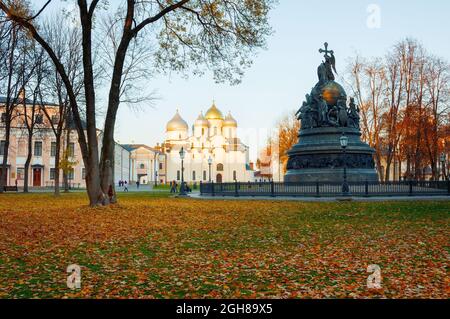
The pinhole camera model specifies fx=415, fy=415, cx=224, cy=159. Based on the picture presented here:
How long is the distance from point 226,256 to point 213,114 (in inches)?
4459

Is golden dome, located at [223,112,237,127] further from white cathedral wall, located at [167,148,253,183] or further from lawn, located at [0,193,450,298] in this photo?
lawn, located at [0,193,450,298]

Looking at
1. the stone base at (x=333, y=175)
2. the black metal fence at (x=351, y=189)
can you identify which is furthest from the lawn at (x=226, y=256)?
the stone base at (x=333, y=175)

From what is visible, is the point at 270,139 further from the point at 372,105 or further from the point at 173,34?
the point at 173,34

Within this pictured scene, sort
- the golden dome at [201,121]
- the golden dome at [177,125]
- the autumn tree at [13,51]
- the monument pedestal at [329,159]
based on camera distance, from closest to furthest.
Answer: the autumn tree at [13,51] < the monument pedestal at [329,159] < the golden dome at [201,121] < the golden dome at [177,125]

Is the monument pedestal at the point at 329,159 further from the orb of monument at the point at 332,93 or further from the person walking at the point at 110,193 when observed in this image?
the person walking at the point at 110,193

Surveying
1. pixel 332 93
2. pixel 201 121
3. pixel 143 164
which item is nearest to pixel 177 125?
pixel 201 121

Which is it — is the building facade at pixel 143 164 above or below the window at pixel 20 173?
above

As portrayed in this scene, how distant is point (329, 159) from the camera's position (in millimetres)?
31000

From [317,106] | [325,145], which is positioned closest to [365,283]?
[325,145]

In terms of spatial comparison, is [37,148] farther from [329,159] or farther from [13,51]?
[329,159]

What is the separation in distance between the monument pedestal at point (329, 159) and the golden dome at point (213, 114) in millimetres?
87926

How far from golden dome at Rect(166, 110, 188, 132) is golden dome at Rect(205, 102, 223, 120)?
23.1ft

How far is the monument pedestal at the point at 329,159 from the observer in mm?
30562
